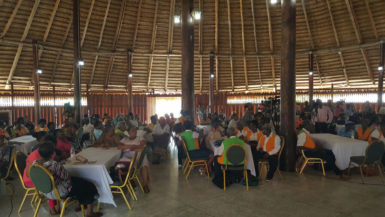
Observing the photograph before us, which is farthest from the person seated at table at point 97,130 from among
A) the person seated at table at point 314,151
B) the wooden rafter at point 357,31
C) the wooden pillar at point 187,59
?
the wooden rafter at point 357,31

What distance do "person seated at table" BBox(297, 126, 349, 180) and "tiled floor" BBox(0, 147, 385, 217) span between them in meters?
0.30

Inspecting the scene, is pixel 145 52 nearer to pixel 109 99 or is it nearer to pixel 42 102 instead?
pixel 109 99

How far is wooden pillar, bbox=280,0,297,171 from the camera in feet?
24.1

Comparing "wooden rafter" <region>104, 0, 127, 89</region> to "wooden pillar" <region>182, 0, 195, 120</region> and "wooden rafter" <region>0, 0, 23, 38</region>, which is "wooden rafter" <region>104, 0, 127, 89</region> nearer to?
"wooden rafter" <region>0, 0, 23, 38</region>

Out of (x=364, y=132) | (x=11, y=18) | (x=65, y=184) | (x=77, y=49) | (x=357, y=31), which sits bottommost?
(x=65, y=184)

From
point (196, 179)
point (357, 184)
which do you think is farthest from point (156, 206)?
point (357, 184)

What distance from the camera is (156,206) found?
506cm

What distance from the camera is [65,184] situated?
14.4 ft

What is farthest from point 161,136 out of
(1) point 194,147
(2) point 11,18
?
(2) point 11,18

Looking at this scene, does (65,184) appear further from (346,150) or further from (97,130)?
(346,150)

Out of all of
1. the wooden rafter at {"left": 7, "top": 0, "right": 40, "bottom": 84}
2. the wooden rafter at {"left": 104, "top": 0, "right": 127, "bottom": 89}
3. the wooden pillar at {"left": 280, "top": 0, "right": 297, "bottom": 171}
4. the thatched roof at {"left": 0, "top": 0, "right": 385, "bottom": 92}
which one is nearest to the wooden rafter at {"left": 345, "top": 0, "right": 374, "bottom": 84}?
the thatched roof at {"left": 0, "top": 0, "right": 385, "bottom": 92}

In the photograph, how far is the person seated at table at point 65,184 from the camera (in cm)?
420

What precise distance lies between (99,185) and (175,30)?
14053 millimetres

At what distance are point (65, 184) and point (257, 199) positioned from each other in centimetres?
332
